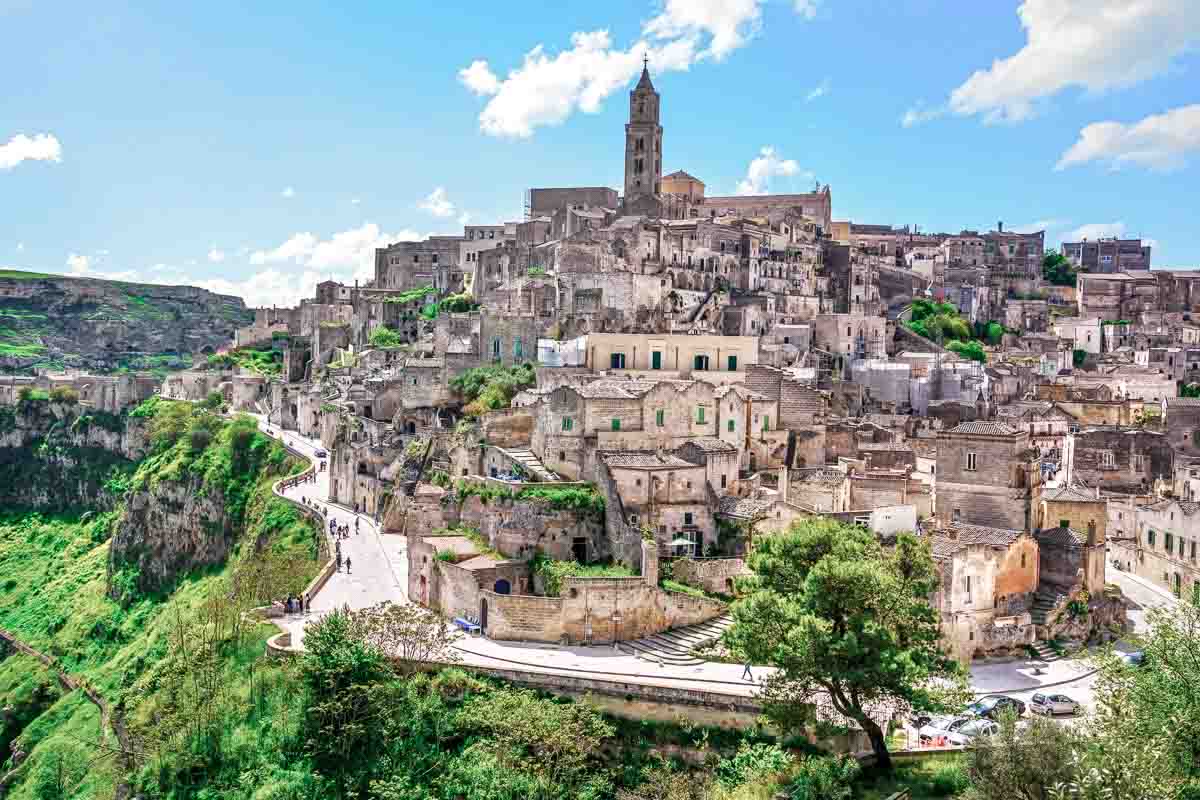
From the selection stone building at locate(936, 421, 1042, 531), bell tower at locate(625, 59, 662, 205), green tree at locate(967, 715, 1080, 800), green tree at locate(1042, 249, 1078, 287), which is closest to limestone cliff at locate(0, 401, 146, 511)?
bell tower at locate(625, 59, 662, 205)

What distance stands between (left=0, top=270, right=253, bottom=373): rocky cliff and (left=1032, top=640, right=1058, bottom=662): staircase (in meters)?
113

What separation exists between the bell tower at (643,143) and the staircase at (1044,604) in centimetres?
6492

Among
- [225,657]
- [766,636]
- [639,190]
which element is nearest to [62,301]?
[639,190]

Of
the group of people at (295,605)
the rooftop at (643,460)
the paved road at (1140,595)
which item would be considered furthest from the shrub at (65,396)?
the paved road at (1140,595)

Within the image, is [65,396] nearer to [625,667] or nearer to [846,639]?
[625,667]

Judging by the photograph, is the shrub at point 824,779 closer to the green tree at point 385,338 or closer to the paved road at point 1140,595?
the paved road at point 1140,595

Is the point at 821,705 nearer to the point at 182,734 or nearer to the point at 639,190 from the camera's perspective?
the point at 182,734

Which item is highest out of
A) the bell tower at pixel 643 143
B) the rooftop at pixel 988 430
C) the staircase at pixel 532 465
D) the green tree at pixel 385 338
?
the bell tower at pixel 643 143

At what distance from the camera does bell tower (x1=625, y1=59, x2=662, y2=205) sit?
95000 mm

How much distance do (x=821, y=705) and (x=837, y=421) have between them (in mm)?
23770

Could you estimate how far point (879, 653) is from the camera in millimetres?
24594

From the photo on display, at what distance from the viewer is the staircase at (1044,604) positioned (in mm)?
34594

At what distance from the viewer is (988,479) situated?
3731 centimetres

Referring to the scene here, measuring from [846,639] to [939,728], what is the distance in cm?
566
